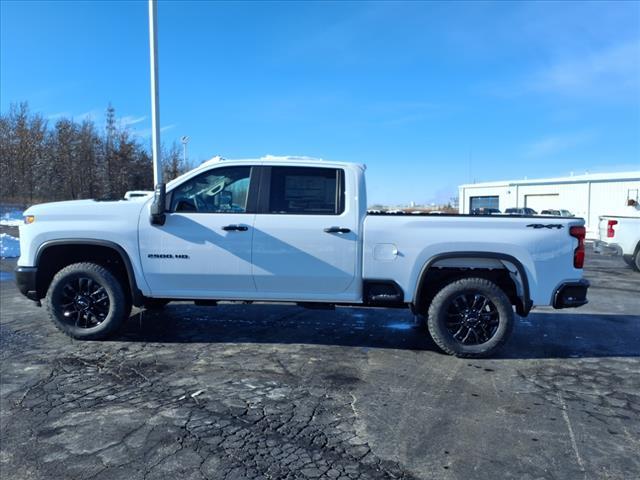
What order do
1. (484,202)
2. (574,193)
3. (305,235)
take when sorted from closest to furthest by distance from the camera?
1. (305,235)
2. (574,193)
3. (484,202)

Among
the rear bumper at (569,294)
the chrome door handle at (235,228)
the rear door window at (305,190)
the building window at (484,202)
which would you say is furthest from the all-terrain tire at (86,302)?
the building window at (484,202)

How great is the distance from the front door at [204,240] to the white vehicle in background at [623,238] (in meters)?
11.1

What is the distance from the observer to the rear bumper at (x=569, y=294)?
5145 mm

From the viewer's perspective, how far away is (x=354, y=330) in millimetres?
6395

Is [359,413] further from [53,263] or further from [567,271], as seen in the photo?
[53,263]

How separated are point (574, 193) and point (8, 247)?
34004mm

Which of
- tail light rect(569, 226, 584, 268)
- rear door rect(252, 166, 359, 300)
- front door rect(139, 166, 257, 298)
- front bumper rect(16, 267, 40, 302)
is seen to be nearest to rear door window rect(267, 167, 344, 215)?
rear door rect(252, 166, 359, 300)

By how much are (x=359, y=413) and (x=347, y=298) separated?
1.67 metres

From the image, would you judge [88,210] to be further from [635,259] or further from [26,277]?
[635,259]

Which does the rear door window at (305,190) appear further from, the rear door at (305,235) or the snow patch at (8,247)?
the snow patch at (8,247)

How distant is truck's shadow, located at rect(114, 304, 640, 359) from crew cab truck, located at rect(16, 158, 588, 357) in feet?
1.98

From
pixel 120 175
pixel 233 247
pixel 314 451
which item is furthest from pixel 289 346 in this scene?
pixel 120 175

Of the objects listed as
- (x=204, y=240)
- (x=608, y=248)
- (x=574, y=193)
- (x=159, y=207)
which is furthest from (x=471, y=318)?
(x=574, y=193)

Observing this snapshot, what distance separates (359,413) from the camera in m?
3.84
